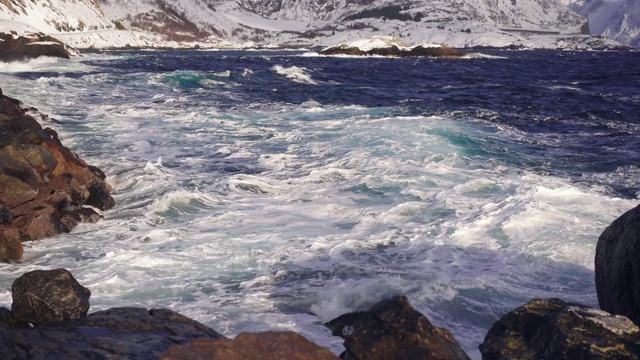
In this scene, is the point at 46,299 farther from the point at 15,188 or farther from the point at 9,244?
the point at 15,188

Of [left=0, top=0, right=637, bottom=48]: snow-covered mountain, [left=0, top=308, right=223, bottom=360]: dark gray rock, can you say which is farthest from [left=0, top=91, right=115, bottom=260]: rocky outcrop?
[left=0, top=0, right=637, bottom=48]: snow-covered mountain

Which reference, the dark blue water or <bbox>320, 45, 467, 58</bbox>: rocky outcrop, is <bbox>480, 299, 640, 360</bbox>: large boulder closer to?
the dark blue water

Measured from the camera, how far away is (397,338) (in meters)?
4.50

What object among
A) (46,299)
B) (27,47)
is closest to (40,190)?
(46,299)

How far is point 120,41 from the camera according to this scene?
119062mm

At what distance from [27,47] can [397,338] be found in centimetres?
6054

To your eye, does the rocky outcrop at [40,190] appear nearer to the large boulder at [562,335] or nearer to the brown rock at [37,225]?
the brown rock at [37,225]

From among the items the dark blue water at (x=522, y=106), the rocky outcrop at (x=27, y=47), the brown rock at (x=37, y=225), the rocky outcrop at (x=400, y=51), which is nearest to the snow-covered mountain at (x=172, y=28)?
the rocky outcrop at (x=27, y=47)

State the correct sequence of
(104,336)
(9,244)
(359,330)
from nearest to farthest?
1. (359,330)
2. (104,336)
3. (9,244)

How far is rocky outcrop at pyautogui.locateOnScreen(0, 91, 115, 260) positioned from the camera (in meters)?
9.76

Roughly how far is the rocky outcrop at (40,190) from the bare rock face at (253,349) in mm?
5948

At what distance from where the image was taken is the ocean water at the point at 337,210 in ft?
25.1

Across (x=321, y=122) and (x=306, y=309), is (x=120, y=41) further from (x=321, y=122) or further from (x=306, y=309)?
(x=306, y=309)

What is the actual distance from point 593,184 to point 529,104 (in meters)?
16.5
